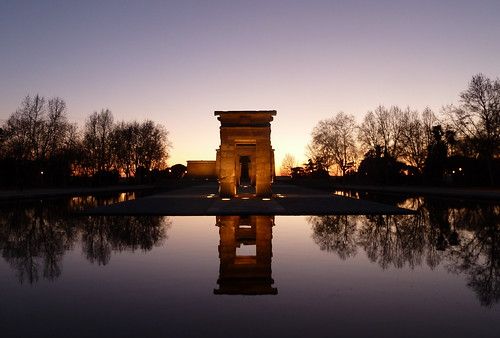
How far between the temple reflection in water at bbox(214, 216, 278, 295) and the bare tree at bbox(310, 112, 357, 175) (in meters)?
47.6

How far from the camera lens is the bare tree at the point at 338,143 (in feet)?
195

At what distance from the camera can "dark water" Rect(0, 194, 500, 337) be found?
450 centimetres

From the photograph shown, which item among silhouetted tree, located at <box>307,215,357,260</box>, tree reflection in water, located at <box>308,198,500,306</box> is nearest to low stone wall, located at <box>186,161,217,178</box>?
silhouetted tree, located at <box>307,215,357,260</box>

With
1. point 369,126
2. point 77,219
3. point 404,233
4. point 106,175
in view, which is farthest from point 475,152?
point 106,175

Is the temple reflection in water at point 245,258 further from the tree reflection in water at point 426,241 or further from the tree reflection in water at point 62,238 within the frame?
the tree reflection in water at point 62,238

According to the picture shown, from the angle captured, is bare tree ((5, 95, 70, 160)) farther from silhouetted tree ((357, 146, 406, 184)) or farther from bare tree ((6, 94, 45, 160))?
silhouetted tree ((357, 146, 406, 184))

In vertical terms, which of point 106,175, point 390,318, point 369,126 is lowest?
point 390,318

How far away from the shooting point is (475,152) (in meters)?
38.6

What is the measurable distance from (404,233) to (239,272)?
20.3 feet

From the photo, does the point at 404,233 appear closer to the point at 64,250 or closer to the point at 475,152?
the point at 64,250

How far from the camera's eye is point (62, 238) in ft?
35.4

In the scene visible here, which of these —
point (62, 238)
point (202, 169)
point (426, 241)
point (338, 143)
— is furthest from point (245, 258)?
point (202, 169)

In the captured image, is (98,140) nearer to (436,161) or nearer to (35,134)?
(35,134)

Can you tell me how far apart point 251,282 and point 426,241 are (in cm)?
571
